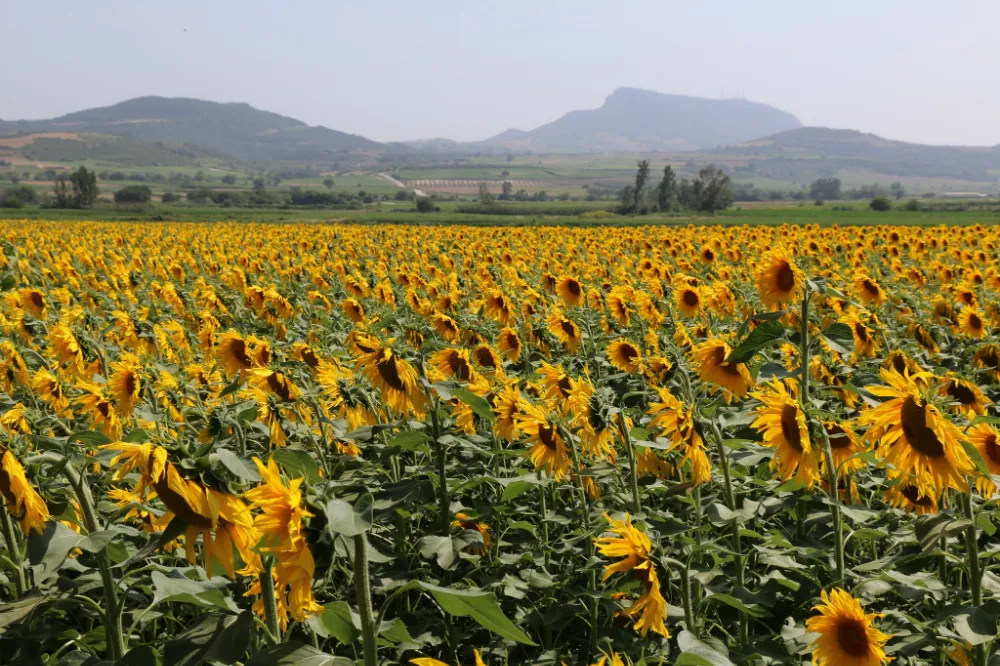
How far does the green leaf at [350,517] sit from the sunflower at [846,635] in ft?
4.87

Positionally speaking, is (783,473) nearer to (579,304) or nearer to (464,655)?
(464,655)

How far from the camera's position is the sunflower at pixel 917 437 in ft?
7.25

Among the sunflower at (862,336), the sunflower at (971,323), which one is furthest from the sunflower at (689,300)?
the sunflower at (971,323)

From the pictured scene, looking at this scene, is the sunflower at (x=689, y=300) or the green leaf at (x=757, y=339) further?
the sunflower at (x=689, y=300)

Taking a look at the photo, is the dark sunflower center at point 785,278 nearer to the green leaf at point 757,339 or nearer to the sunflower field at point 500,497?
the sunflower field at point 500,497

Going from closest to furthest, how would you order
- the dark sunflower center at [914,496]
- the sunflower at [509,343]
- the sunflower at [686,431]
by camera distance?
the sunflower at [686,431]
the dark sunflower center at [914,496]
the sunflower at [509,343]

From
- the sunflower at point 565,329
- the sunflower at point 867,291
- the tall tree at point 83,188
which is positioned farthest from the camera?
the tall tree at point 83,188

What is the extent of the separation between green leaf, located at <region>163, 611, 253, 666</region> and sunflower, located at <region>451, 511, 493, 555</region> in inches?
65.2

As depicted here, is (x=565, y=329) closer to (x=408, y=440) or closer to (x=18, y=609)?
(x=408, y=440)

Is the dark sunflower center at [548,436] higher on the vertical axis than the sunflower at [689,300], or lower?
lower

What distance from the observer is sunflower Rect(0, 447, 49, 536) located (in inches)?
77.2

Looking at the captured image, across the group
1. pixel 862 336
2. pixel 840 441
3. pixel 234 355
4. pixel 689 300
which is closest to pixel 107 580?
pixel 234 355

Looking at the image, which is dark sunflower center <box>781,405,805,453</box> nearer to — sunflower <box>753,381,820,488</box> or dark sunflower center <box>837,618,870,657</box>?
sunflower <box>753,381,820,488</box>

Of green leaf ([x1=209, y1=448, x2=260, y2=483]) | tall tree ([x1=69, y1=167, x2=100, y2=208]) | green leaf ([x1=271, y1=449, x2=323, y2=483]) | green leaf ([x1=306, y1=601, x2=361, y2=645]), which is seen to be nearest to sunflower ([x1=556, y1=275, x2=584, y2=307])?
green leaf ([x1=271, y1=449, x2=323, y2=483])
